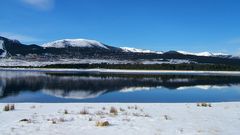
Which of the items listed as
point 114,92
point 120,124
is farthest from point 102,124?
point 114,92

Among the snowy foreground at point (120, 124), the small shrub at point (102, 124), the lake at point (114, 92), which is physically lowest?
the lake at point (114, 92)

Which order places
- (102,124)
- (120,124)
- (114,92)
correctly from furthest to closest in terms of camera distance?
(114,92), (120,124), (102,124)

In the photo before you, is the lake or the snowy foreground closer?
the snowy foreground

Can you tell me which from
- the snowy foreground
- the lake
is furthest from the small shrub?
the lake

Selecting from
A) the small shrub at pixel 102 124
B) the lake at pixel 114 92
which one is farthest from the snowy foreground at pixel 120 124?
the lake at pixel 114 92

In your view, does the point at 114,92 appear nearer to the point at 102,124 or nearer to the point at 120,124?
the point at 120,124

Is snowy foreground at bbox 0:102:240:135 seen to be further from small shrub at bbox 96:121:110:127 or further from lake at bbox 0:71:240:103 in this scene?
lake at bbox 0:71:240:103

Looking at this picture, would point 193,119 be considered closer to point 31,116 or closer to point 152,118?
point 152,118

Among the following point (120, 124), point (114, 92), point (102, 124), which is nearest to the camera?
point (102, 124)

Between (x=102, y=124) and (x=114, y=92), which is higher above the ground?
(x=102, y=124)

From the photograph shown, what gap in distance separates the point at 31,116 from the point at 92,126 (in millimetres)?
3145

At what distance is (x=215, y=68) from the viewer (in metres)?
120

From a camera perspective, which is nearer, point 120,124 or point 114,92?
point 120,124

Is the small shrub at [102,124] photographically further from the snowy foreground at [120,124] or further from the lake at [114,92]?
the lake at [114,92]
